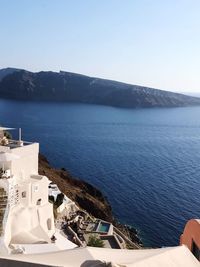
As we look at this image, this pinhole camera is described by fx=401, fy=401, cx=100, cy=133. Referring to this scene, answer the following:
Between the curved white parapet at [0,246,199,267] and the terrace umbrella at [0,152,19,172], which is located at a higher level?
the terrace umbrella at [0,152,19,172]

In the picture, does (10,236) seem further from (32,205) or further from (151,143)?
(151,143)

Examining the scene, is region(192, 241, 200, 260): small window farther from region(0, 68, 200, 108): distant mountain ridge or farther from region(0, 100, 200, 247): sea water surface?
region(0, 68, 200, 108): distant mountain ridge

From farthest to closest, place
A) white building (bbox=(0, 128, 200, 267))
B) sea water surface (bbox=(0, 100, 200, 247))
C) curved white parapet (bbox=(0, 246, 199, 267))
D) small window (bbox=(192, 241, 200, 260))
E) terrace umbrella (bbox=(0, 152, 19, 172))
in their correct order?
1. sea water surface (bbox=(0, 100, 200, 247))
2. terrace umbrella (bbox=(0, 152, 19, 172))
3. small window (bbox=(192, 241, 200, 260))
4. white building (bbox=(0, 128, 200, 267))
5. curved white parapet (bbox=(0, 246, 199, 267))

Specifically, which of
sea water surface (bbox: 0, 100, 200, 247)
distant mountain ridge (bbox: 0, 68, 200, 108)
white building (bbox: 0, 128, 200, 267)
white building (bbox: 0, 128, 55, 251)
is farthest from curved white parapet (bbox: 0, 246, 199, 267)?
distant mountain ridge (bbox: 0, 68, 200, 108)

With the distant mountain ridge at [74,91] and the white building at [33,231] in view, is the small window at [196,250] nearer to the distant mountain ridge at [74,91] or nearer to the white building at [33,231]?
the white building at [33,231]

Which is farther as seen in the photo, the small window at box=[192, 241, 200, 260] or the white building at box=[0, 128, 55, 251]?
the white building at box=[0, 128, 55, 251]
